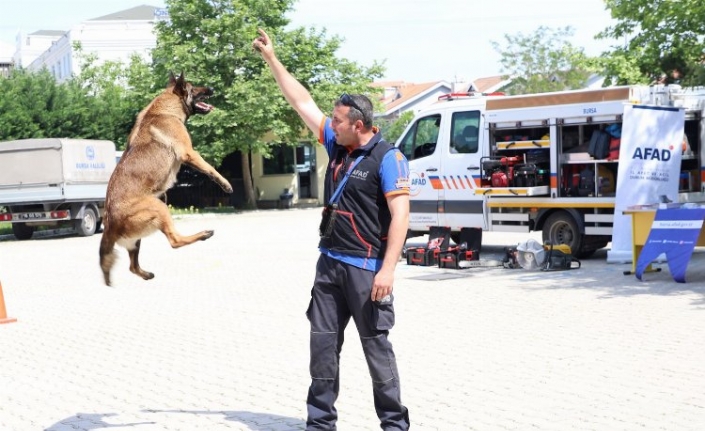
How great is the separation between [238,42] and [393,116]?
2691 cm

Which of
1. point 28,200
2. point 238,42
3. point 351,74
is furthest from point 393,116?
point 28,200

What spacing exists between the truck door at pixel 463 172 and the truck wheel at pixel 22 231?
1514cm

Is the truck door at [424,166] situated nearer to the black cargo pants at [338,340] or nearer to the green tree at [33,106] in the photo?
the black cargo pants at [338,340]

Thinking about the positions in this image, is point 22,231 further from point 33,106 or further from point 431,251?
point 431,251

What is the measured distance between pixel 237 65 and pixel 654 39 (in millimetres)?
19993

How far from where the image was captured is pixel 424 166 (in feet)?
56.7

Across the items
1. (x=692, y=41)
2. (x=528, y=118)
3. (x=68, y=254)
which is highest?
(x=692, y=41)

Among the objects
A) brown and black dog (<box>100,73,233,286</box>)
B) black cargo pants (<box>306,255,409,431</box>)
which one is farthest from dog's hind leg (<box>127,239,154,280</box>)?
black cargo pants (<box>306,255,409,431</box>)

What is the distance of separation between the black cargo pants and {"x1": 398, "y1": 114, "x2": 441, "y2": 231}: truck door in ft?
38.5

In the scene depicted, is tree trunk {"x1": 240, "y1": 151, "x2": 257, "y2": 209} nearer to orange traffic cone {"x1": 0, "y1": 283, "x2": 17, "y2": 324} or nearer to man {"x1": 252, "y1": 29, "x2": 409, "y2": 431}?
orange traffic cone {"x1": 0, "y1": 283, "x2": 17, "y2": 324}

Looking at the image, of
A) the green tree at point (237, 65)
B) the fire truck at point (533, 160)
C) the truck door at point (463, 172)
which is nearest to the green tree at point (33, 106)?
the green tree at point (237, 65)

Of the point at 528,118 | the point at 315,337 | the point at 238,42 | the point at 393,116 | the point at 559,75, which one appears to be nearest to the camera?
the point at 315,337

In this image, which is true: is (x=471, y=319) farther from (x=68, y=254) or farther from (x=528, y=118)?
(x=68, y=254)

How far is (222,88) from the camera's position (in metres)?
38.5
